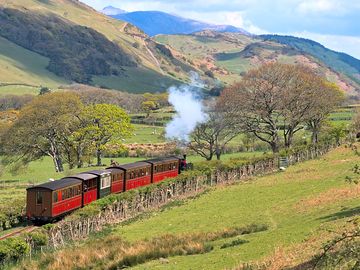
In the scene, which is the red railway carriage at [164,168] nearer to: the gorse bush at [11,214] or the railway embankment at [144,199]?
the railway embankment at [144,199]

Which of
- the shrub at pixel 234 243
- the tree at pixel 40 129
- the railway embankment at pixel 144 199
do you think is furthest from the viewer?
the tree at pixel 40 129

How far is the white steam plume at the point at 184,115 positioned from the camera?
8275 cm

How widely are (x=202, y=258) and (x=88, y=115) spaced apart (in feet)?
212

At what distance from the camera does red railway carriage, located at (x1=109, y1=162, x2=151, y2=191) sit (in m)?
53.3

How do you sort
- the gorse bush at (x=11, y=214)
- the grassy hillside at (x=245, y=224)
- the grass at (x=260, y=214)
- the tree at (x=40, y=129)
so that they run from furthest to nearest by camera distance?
the tree at (x=40, y=129) < the gorse bush at (x=11, y=214) < the grass at (x=260, y=214) < the grassy hillside at (x=245, y=224)

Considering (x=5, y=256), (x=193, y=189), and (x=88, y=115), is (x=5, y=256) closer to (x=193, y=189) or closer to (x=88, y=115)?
(x=193, y=189)

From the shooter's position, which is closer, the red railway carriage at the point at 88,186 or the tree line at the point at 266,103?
the red railway carriage at the point at 88,186

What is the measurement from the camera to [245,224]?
33.1m

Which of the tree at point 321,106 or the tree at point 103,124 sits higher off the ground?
the tree at point 321,106

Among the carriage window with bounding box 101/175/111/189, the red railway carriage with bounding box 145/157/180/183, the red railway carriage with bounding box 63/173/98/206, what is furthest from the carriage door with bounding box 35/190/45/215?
the red railway carriage with bounding box 145/157/180/183

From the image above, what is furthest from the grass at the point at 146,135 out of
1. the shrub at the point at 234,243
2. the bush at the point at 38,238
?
the shrub at the point at 234,243

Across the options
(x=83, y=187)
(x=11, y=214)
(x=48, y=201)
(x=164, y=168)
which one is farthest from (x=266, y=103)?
(x=11, y=214)

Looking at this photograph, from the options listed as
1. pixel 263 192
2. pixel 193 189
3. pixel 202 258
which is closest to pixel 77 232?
pixel 202 258

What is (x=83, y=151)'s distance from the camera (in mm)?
87312
